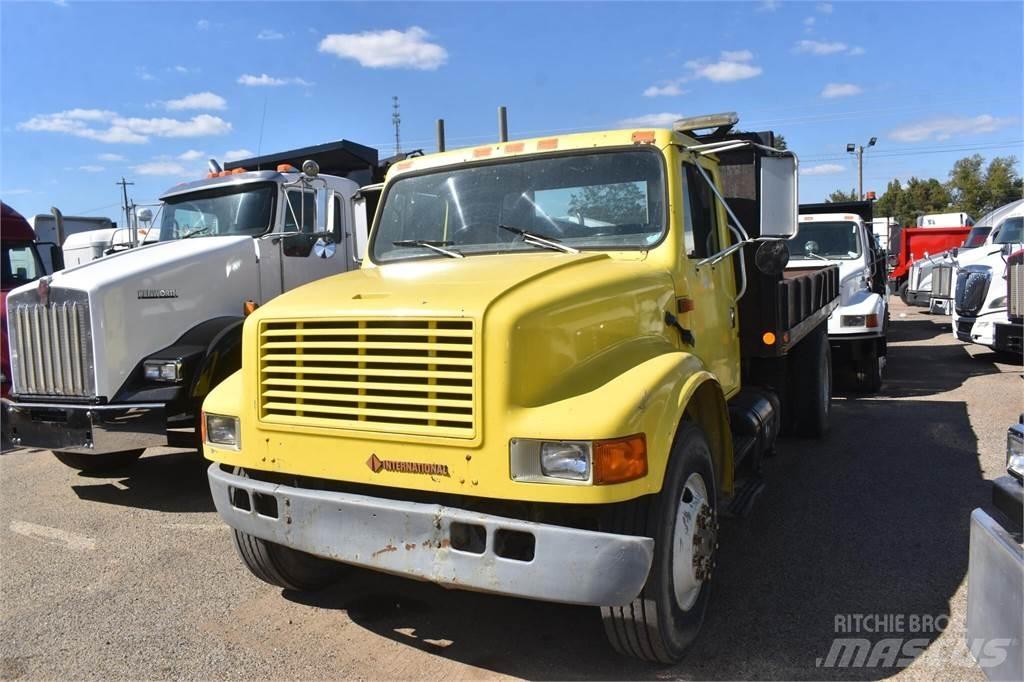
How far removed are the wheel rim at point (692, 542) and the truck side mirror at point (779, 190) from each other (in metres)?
1.62

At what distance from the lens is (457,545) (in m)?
2.78

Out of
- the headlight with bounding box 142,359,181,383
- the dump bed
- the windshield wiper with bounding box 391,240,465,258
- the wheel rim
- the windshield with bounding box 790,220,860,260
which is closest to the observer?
the wheel rim

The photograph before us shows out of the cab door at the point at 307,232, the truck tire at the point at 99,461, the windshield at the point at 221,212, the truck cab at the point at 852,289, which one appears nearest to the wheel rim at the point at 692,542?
the cab door at the point at 307,232

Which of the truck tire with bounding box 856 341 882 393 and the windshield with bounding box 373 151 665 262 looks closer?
the windshield with bounding box 373 151 665 262

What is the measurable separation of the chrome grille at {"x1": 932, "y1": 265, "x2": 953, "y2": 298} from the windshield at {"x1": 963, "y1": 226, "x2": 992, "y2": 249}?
1.84 m

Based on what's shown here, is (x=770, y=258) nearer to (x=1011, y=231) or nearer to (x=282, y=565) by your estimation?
(x=282, y=565)

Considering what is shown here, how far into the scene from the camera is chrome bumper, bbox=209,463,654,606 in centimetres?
262

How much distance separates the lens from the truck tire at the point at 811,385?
657 cm

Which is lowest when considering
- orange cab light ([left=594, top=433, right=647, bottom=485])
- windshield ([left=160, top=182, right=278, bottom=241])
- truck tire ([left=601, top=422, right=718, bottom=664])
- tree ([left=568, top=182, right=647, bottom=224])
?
truck tire ([left=601, top=422, right=718, bottom=664])

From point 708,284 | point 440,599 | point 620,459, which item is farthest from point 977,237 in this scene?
point 620,459

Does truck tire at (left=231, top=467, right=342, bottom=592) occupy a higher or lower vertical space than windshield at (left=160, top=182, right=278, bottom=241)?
lower

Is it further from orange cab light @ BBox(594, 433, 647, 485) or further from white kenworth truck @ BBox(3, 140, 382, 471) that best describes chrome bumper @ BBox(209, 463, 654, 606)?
white kenworth truck @ BBox(3, 140, 382, 471)

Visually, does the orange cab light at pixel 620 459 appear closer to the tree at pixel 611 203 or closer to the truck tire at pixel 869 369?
the tree at pixel 611 203

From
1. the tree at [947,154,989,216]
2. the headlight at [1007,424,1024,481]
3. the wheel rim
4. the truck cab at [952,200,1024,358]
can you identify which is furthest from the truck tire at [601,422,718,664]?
the tree at [947,154,989,216]
